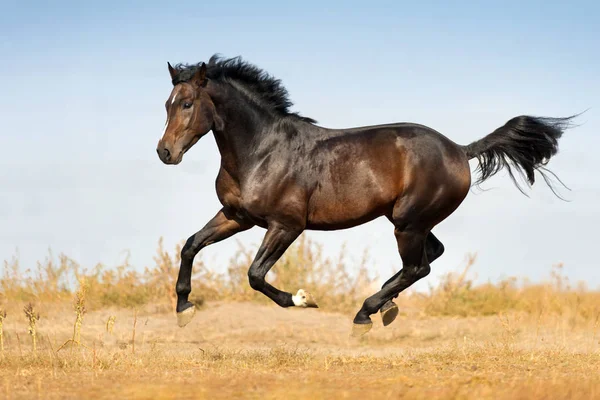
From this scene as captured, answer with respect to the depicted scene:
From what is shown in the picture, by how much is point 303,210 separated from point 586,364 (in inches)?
126

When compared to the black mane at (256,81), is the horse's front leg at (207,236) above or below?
below

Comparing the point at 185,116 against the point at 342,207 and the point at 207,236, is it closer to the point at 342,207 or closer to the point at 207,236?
the point at 207,236

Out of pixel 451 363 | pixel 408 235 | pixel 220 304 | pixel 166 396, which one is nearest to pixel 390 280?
pixel 408 235

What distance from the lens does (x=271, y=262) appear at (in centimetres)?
793

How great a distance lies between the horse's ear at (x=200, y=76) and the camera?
798cm

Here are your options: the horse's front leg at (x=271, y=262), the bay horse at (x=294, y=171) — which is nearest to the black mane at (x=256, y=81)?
the bay horse at (x=294, y=171)

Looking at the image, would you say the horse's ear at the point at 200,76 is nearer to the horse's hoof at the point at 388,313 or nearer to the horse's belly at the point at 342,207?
the horse's belly at the point at 342,207

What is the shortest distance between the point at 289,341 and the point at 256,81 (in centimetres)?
463

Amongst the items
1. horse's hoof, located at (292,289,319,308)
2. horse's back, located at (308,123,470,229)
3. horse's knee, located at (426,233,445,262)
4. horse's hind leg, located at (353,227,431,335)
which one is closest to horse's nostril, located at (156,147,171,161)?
horse's back, located at (308,123,470,229)

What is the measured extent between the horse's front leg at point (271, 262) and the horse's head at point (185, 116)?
1152 millimetres

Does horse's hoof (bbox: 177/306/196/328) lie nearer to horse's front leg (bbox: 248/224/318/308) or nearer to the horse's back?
horse's front leg (bbox: 248/224/318/308)

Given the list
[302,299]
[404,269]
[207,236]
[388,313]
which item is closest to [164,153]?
[207,236]

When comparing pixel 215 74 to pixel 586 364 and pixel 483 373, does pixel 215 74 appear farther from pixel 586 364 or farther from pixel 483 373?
pixel 586 364

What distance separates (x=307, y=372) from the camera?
700cm
